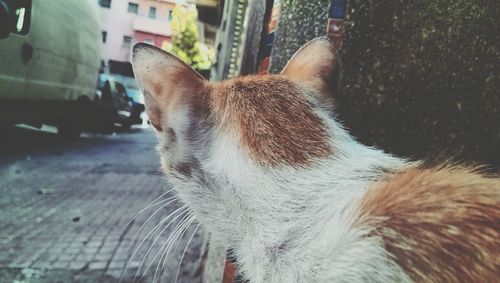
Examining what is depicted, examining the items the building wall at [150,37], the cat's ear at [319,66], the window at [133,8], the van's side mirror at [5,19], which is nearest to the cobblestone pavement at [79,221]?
the cat's ear at [319,66]

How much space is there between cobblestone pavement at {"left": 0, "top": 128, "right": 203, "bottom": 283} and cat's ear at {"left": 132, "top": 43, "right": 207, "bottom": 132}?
492mm

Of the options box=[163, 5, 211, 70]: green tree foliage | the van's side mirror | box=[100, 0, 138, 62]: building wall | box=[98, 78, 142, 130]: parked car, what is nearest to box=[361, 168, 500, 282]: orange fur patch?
the van's side mirror

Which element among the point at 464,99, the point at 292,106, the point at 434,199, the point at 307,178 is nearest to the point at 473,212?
the point at 434,199

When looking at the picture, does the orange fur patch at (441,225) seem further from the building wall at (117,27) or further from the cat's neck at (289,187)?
the building wall at (117,27)

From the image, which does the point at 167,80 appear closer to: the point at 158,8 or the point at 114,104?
the point at 114,104

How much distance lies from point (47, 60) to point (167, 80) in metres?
6.43

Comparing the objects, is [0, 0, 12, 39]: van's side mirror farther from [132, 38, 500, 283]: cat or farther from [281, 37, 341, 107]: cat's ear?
[281, 37, 341, 107]: cat's ear

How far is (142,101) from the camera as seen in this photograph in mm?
4195

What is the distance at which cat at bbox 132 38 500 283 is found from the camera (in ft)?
2.96

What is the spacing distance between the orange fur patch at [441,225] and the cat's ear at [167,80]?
742mm

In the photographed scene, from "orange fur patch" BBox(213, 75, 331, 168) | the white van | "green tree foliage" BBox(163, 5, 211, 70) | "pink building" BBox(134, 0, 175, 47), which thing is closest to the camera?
"orange fur patch" BBox(213, 75, 331, 168)

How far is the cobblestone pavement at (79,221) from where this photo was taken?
3.10 m

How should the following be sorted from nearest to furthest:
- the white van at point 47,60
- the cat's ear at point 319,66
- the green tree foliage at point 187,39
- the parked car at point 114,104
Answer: the cat's ear at point 319,66 → the white van at point 47,60 → the parked car at point 114,104 → the green tree foliage at point 187,39

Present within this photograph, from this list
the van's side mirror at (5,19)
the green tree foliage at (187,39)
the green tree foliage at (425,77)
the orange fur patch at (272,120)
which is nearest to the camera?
the orange fur patch at (272,120)
